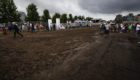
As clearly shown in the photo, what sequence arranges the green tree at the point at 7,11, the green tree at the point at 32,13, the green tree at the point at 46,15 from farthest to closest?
the green tree at the point at 46,15, the green tree at the point at 32,13, the green tree at the point at 7,11

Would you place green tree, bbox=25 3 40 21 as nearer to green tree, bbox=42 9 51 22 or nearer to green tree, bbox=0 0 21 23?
green tree, bbox=0 0 21 23

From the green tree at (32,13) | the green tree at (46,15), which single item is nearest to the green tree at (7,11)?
the green tree at (32,13)

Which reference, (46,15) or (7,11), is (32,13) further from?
(46,15)

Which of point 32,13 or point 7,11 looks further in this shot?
point 32,13

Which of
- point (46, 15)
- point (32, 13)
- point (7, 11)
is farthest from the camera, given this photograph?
point (46, 15)

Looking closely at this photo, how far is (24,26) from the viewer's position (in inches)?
813

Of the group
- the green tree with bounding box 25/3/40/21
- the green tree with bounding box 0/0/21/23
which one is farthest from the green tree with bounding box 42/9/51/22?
the green tree with bounding box 0/0/21/23

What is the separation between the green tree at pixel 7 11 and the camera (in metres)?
28.5

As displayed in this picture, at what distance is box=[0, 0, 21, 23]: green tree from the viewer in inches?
1121

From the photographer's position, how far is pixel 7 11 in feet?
95.6

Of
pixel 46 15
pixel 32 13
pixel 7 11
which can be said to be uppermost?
pixel 46 15

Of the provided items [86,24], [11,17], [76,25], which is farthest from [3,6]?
[86,24]

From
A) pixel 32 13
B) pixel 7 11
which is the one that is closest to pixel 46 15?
pixel 32 13

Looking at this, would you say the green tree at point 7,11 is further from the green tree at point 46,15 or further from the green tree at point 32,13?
the green tree at point 46,15
